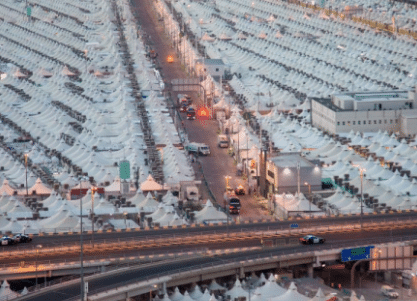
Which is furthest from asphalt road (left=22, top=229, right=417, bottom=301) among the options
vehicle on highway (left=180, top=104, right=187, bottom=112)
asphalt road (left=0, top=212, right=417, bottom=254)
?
vehicle on highway (left=180, top=104, right=187, bottom=112)

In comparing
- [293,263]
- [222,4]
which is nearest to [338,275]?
[293,263]

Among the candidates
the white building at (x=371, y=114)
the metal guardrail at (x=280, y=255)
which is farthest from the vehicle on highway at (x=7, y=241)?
the white building at (x=371, y=114)

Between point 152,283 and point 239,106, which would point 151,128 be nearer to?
point 239,106

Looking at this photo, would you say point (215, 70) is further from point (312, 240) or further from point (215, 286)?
point (215, 286)

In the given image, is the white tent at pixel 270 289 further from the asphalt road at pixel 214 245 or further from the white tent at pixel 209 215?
the white tent at pixel 209 215

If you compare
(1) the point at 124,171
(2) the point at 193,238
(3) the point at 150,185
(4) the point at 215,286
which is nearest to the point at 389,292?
(4) the point at 215,286
